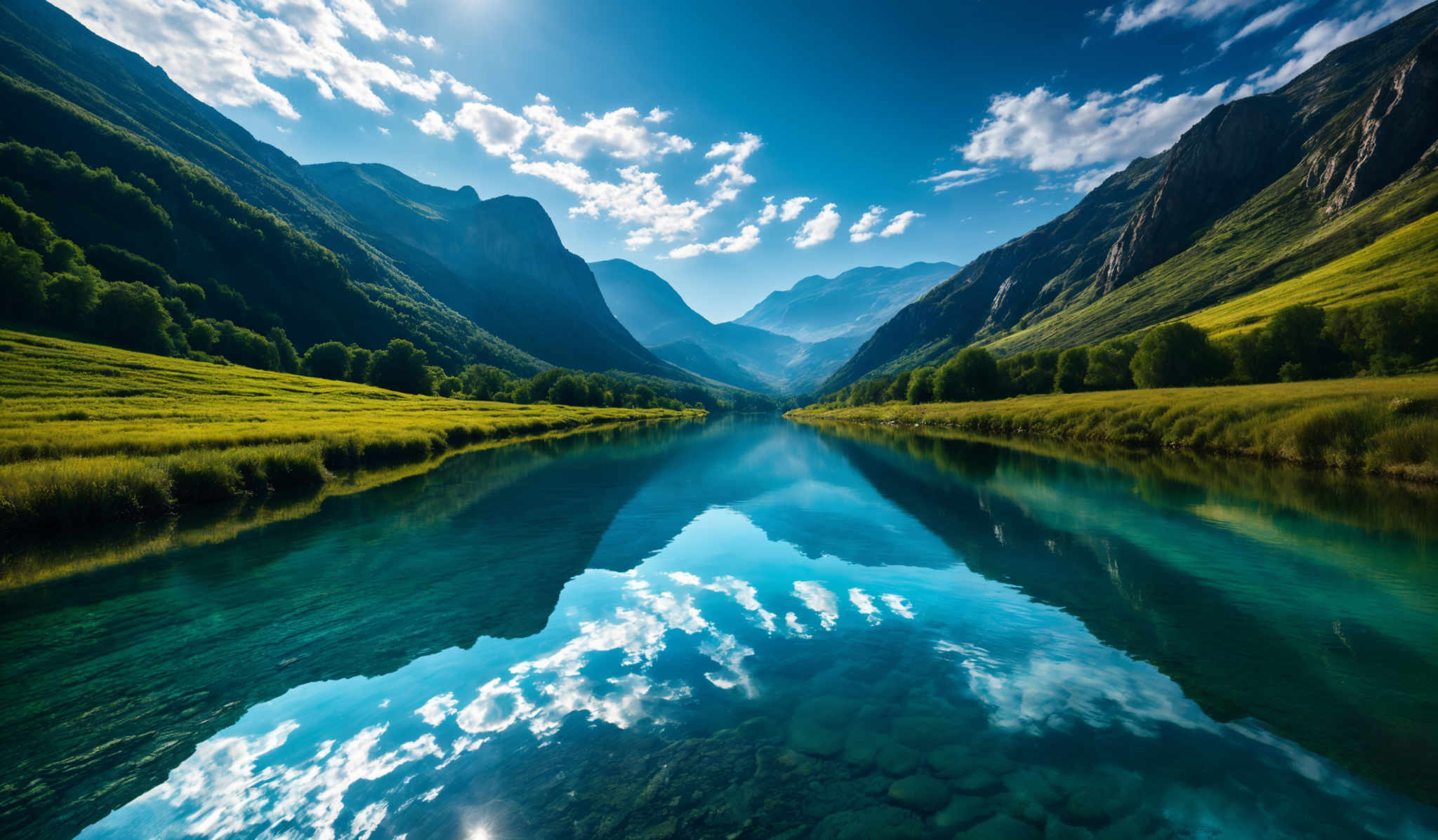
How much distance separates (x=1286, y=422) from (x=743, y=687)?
37611mm

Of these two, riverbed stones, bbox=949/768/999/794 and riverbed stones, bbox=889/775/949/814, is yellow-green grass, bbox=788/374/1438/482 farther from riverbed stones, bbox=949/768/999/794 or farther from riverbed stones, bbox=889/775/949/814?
riverbed stones, bbox=889/775/949/814

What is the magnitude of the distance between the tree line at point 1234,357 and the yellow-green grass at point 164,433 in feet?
298

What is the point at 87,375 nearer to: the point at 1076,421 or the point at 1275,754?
the point at 1275,754

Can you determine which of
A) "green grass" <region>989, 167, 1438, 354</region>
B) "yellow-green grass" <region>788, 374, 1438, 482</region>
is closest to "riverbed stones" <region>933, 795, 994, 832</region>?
"yellow-green grass" <region>788, 374, 1438, 482</region>

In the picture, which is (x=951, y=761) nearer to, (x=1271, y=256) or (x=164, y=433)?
(x=164, y=433)

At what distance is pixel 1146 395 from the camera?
50750mm

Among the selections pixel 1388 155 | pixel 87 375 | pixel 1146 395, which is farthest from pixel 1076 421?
pixel 1388 155

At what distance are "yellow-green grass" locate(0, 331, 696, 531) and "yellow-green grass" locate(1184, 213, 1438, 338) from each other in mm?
113124

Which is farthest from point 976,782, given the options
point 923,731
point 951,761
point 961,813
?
point 923,731

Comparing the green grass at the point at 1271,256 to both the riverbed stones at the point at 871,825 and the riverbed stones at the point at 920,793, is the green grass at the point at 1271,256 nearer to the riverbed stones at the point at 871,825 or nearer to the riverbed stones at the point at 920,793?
the riverbed stones at the point at 920,793

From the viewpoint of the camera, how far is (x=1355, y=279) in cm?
9138

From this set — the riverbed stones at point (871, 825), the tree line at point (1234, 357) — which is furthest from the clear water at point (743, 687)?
the tree line at point (1234, 357)

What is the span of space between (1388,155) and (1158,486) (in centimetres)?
22130

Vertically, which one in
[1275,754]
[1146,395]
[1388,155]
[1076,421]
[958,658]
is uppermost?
[1388,155]
